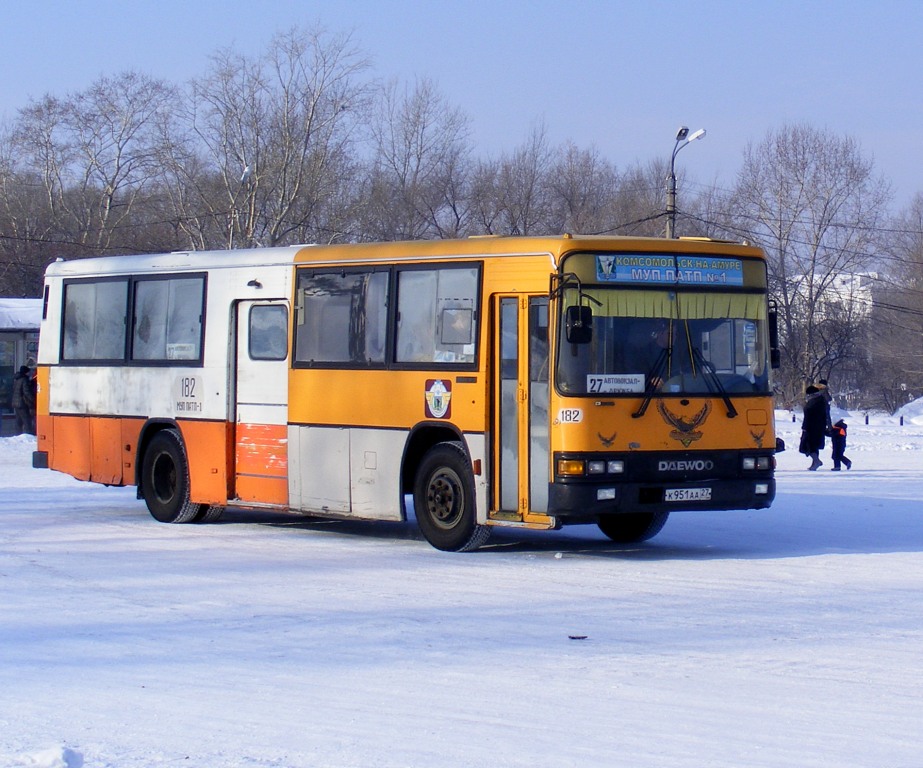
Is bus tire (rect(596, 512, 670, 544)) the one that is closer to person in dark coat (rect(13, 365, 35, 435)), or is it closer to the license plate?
the license plate

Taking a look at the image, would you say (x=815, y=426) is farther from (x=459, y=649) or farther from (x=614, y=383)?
(x=459, y=649)

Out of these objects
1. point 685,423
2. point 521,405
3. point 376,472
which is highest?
point 521,405

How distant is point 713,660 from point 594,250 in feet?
17.1

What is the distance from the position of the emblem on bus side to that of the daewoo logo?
79.1 inches

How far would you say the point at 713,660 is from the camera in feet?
27.6

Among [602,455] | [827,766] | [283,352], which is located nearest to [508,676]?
[827,766]

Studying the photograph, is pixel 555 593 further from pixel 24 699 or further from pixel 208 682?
pixel 24 699

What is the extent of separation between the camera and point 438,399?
44.7 feet

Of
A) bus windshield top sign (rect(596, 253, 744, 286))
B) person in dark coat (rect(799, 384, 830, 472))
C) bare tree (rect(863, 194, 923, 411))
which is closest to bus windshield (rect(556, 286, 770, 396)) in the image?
bus windshield top sign (rect(596, 253, 744, 286))

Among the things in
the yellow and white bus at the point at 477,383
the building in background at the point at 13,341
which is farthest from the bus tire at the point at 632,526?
the building in background at the point at 13,341

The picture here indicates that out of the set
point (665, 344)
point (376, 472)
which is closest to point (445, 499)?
point (376, 472)

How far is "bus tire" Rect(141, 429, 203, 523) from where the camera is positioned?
1642 centimetres

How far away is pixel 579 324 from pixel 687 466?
171 cm

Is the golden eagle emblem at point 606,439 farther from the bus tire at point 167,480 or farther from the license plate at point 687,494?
the bus tire at point 167,480
